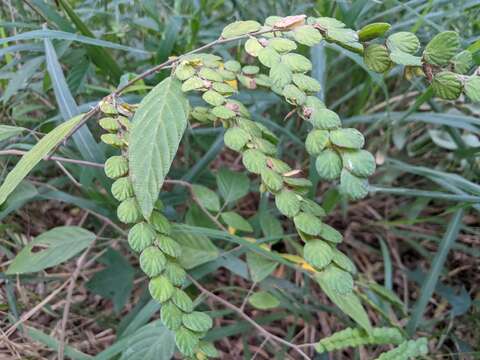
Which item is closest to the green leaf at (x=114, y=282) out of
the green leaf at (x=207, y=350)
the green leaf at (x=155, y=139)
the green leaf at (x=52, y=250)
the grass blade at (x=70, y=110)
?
the green leaf at (x=52, y=250)

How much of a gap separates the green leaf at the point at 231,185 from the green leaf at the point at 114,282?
23 centimetres

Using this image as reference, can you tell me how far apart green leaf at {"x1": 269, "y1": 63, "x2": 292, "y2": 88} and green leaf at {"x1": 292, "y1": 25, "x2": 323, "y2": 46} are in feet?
0.13

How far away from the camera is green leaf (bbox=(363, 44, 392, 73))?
0.57 m

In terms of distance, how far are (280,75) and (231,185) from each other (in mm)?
411

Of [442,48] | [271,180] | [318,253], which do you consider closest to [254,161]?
[271,180]

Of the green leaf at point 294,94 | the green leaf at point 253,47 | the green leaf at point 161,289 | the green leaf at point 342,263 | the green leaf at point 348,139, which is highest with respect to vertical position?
the green leaf at point 253,47

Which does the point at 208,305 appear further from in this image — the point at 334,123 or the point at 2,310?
the point at 334,123

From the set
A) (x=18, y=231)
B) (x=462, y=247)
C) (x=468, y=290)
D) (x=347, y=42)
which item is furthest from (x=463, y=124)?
(x=18, y=231)

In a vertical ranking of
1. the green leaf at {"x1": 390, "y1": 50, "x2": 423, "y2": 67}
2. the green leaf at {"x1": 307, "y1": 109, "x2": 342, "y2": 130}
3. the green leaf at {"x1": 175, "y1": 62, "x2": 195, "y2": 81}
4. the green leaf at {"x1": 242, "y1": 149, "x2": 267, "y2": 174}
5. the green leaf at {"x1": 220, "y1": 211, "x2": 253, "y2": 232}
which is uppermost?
the green leaf at {"x1": 390, "y1": 50, "x2": 423, "y2": 67}

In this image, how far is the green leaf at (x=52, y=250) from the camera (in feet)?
2.68

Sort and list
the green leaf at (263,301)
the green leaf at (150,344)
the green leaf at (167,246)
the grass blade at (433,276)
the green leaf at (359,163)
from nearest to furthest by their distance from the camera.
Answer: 1. the green leaf at (359,163)
2. the green leaf at (167,246)
3. the green leaf at (150,344)
4. the green leaf at (263,301)
5. the grass blade at (433,276)

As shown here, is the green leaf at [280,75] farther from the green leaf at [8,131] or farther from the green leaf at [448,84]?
the green leaf at [8,131]

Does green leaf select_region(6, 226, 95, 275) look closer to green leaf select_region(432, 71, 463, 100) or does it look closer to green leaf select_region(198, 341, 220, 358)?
green leaf select_region(198, 341, 220, 358)

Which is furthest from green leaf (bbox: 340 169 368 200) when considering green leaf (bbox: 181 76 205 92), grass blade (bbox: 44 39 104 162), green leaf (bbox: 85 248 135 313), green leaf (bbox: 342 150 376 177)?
green leaf (bbox: 85 248 135 313)
